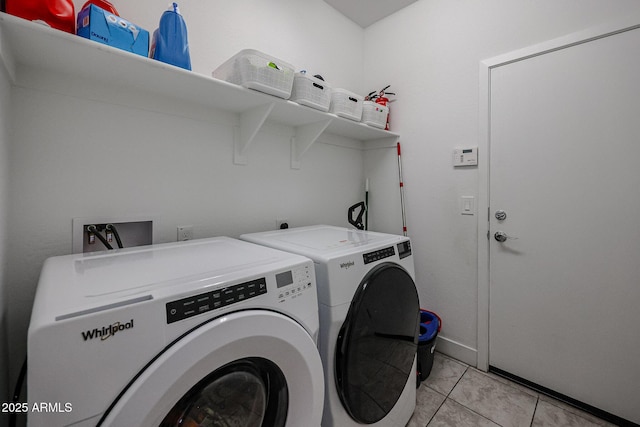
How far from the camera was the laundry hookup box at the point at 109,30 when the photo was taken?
0.98 meters

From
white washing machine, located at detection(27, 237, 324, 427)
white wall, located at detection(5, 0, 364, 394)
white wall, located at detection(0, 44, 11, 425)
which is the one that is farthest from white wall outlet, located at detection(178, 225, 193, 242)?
white wall, located at detection(0, 44, 11, 425)

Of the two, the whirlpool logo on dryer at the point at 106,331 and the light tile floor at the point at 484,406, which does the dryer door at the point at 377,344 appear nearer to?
the light tile floor at the point at 484,406

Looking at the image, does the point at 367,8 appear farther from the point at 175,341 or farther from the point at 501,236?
the point at 175,341

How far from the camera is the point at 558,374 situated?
66.3 inches

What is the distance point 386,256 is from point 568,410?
1.51 m

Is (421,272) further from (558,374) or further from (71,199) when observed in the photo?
(71,199)

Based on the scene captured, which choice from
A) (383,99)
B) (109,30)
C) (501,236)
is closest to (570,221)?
(501,236)

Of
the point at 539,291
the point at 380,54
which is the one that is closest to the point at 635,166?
the point at 539,291

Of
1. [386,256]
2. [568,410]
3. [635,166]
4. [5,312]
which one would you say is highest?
[635,166]

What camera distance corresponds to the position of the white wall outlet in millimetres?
1466

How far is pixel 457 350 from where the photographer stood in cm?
209

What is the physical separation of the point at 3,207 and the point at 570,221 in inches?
105

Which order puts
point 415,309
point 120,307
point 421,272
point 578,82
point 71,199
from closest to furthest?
point 120,307 → point 71,199 → point 415,309 → point 578,82 → point 421,272

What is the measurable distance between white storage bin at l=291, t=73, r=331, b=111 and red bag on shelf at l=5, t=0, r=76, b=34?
37.6 inches
